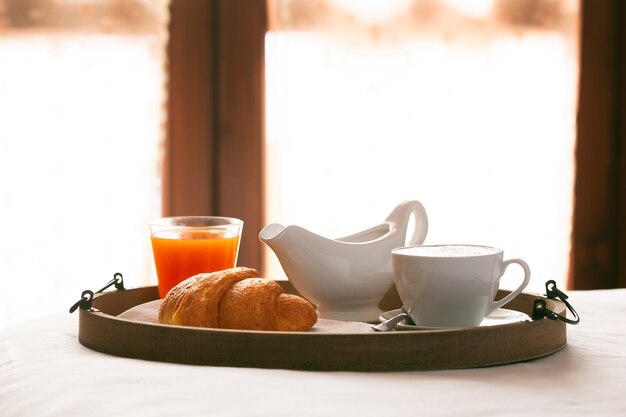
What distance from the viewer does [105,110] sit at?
8.13 ft

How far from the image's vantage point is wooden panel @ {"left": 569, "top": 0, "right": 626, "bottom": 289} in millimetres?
2635

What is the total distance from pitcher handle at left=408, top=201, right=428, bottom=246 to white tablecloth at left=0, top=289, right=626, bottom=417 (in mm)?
336

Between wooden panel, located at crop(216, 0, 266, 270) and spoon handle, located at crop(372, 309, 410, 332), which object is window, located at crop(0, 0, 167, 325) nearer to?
wooden panel, located at crop(216, 0, 266, 270)

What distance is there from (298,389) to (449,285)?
0.87 ft

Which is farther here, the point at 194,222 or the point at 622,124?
the point at 622,124

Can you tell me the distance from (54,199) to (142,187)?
0.26 metres

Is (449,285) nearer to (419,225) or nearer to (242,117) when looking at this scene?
(419,225)

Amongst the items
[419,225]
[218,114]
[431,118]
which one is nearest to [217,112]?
[218,114]

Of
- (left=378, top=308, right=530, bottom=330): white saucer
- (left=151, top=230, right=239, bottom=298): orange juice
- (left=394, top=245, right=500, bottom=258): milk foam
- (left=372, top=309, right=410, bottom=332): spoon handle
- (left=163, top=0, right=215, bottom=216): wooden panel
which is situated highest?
(left=163, top=0, right=215, bottom=216): wooden panel

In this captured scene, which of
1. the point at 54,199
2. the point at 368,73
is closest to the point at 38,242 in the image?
the point at 54,199

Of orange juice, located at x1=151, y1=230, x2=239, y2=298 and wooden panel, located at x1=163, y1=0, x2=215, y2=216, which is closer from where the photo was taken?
orange juice, located at x1=151, y1=230, x2=239, y2=298

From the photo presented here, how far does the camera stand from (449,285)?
0.87m

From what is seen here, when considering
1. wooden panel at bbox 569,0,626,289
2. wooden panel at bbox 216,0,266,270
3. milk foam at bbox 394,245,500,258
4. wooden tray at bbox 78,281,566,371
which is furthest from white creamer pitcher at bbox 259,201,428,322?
wooden panel at bbox 569,0,626,289

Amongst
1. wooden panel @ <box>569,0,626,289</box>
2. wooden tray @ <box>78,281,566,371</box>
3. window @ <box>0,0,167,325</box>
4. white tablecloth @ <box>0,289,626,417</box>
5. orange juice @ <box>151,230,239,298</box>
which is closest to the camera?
white tablecloth @ <box>0,289,626,417</box>
